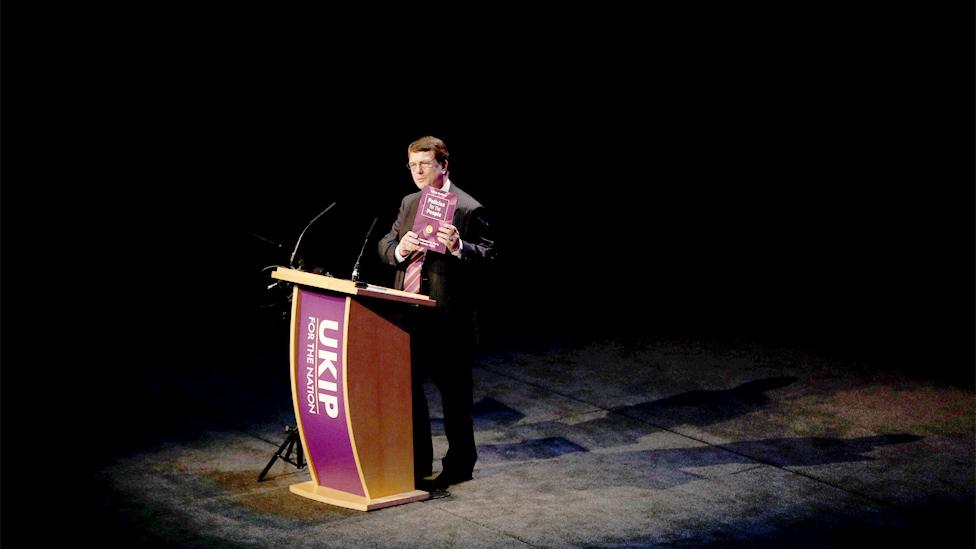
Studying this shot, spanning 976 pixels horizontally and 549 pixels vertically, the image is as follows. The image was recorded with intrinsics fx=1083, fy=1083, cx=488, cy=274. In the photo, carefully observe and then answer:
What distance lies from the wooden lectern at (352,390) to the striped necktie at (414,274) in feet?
0.71

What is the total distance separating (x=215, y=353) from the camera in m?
6.77

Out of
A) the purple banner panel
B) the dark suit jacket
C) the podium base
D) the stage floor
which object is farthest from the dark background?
the dark suit jacket

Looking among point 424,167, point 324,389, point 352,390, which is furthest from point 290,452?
point 424,167

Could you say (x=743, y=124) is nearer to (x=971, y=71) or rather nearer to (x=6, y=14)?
(x=971, y=71)

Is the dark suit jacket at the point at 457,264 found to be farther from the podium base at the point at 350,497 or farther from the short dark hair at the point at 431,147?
the podium base at the point at 350,497

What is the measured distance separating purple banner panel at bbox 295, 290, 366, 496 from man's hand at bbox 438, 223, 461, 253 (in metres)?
0.48

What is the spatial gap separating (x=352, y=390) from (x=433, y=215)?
77 cm

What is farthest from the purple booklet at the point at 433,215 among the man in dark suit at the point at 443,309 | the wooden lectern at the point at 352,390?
the wooden lectern at the point at 352,390

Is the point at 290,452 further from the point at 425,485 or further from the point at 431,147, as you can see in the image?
the point at 431,147

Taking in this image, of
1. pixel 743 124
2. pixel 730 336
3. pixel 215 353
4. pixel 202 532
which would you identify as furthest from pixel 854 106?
pixel 202 532

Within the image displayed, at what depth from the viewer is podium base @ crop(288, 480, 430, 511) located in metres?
4.35

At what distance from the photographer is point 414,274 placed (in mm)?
4598

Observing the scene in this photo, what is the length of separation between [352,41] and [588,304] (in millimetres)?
2713

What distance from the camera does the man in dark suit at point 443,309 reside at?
15.0ft
